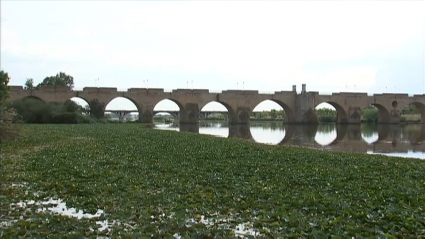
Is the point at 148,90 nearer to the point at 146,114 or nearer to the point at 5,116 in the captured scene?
the point at 146,114

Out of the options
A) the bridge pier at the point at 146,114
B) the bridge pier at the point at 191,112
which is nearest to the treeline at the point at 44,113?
the bridge pier at the point at 146,114

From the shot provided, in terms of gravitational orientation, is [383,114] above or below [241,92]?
below

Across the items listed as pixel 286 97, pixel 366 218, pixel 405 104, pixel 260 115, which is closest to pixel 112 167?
pixel 366 218

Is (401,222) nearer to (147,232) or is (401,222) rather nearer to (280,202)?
(280,202)

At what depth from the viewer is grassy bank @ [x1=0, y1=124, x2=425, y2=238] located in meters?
5.90

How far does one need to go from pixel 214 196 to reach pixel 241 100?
59094 mm

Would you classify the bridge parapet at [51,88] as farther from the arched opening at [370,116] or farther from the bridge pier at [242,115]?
the arched opening at [370,116]

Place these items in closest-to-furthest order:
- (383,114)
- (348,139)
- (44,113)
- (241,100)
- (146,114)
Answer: (348,139)
(44,113)
(146,114)
(241,100)
(383,114)

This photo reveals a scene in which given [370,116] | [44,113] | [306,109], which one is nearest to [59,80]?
[44,113]

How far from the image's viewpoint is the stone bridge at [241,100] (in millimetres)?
59844

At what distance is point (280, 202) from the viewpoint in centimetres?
744

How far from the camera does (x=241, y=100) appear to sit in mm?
66688

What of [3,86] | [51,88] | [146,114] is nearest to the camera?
[3,86]

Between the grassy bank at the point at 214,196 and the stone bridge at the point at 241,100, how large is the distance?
48.4 metres
